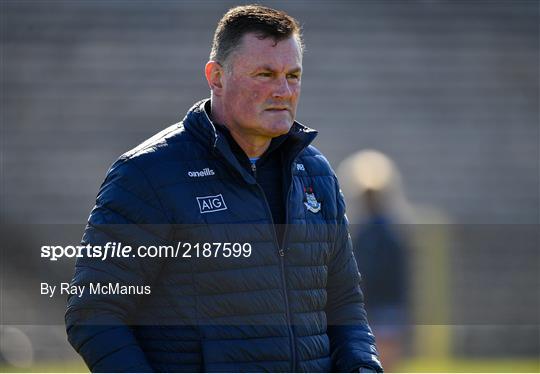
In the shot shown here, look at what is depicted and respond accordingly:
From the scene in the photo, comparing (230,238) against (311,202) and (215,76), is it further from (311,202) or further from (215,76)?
(215,76)

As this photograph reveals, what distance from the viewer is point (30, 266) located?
331 inches

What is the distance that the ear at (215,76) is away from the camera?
106 inches

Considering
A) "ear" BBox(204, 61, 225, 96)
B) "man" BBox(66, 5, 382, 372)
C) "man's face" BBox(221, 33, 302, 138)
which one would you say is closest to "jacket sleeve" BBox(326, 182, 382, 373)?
"man" BBox(66, 5, 382, 372)

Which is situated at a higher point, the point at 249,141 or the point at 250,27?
the point at 250,27

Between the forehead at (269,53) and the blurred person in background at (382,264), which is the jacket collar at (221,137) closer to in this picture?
the forehead at (269,53)

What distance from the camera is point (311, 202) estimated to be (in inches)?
105

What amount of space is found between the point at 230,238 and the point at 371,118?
796 cm

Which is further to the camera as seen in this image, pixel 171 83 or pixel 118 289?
pixel 171 83

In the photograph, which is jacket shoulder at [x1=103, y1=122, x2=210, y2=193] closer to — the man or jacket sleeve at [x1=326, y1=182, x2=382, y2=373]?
the man

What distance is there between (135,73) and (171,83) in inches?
18.8

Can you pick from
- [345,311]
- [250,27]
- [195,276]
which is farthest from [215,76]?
[345,311]

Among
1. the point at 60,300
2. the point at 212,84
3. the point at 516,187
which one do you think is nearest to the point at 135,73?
the point at 60,300

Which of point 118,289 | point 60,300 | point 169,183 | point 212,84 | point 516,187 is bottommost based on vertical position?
point 60,300

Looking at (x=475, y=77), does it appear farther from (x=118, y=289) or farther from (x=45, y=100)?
(x=118, y=289)
